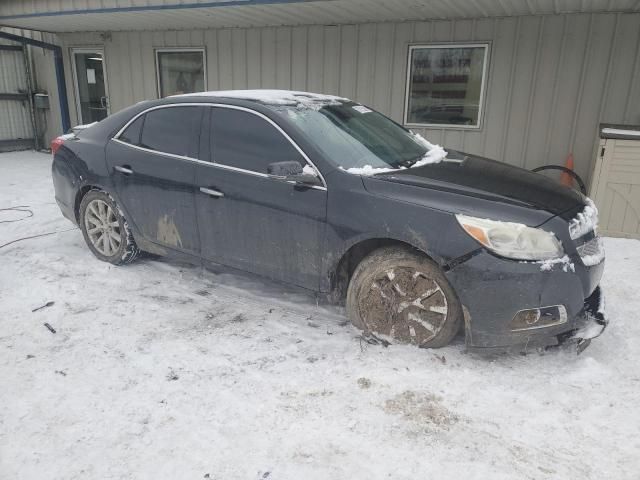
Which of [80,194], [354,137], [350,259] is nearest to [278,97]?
[354,137]

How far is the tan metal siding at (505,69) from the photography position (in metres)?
6.17

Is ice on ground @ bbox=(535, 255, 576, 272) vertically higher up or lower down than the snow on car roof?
lower down

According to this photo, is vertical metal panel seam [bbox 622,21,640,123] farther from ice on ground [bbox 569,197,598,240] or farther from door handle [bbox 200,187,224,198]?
door handle [bbox 200,187,224,198]

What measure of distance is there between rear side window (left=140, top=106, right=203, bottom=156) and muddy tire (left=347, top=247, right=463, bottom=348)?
1746mm

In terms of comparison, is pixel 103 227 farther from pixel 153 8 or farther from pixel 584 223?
pixel 584 223

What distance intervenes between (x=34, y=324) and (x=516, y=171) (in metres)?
3.79

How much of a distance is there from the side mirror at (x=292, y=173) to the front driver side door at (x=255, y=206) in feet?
0.22

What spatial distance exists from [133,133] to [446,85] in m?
4.74

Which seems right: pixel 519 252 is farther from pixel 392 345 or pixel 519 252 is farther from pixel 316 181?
pixel 316 181

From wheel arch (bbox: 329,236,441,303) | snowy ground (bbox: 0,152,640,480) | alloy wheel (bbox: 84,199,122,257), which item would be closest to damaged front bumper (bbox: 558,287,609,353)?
snowy ground (bbox: 0,152,640,480)

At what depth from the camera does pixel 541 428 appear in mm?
2527

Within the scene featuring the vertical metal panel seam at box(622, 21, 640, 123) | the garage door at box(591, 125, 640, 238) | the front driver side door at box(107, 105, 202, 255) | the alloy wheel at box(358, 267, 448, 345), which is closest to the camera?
the alloy wheel at box(358, 267, 448, 345)

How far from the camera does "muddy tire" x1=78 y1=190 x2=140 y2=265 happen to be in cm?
446

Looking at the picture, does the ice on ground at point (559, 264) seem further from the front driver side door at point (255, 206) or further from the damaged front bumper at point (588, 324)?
the front driver side door at point (255, 206)
